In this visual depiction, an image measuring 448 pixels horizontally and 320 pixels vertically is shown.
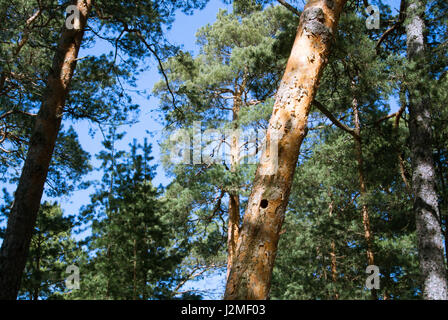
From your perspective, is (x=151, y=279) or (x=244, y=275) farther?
(x=151, y=279)

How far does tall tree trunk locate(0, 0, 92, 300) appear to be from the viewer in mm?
4066

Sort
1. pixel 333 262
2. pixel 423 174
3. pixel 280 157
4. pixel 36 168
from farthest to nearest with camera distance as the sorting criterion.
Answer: pixel 333 262 → pixel 423 174 → pixel 36 168 → pixel 280 157

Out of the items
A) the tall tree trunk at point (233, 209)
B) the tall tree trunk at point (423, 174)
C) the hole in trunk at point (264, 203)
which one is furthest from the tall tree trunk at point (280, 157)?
the tall tree trunk at point (233, 209)

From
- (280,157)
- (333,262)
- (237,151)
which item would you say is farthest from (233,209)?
(280,157)

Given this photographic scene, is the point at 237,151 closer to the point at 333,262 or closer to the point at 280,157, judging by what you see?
the point at 333,262

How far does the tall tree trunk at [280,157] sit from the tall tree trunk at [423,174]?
363 centimetres

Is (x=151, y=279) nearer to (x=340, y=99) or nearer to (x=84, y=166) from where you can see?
(x=84, y=166)

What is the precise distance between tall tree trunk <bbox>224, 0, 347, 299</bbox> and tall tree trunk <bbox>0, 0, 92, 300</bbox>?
2.84 metres

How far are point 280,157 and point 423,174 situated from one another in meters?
4.49

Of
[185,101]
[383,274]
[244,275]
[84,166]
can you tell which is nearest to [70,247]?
[84,166]

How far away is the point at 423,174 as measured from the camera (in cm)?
621

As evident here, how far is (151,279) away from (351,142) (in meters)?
5.77

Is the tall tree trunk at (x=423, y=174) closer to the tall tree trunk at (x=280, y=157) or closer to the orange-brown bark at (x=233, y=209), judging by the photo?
the tall tree trunk at (x=280, y=157)

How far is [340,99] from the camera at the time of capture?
7.07 metres
